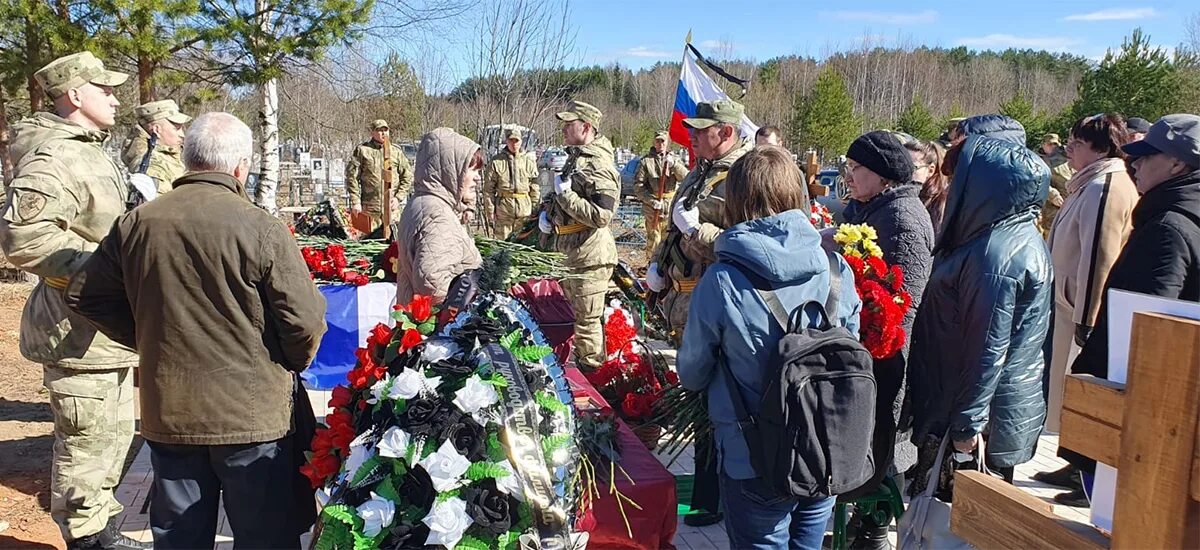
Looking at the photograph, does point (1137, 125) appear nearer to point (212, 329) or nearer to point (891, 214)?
point (891, 214)

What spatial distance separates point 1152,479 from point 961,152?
75.9 inches

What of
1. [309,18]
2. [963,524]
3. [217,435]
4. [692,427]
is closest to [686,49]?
[309,18]

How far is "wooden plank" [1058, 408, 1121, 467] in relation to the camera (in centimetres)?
124

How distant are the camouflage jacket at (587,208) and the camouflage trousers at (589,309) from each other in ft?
0.33

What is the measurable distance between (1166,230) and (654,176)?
738cm

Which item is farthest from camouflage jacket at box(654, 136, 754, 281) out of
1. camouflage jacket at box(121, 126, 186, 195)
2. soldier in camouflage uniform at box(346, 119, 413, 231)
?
soldier in camouflage uniform at box(346, 119, 413, 231)

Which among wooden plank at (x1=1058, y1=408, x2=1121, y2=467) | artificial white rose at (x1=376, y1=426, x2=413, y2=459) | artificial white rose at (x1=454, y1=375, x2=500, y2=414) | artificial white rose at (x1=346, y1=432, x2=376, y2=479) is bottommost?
artificial white rose at (x1=346, y1=432, x2=376, y2=479)

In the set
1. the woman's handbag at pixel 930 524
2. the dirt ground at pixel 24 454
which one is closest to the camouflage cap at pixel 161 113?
the dirt ground at pixel 24 454

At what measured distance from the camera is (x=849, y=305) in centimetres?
266

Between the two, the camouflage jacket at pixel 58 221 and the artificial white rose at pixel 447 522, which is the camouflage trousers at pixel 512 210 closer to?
the camouflage jacket at pixel 58 221

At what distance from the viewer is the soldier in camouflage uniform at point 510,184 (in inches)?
394

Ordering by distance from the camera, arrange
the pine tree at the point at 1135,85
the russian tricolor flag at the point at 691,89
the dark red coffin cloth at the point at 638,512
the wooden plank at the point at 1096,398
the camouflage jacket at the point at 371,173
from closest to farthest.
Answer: the wooden plank at the point at 1096,398 → the dark red coffin cloth at the point at 638,512 → the russian tricolor flag at the point at 691,89 → the camouflage jacket at the point at 371,173 → the pine tree at the point at 1135,85

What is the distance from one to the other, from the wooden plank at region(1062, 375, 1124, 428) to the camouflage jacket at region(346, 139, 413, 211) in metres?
9.87

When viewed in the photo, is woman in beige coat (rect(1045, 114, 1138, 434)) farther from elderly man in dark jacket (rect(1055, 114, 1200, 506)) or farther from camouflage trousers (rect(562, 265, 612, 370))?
camouflage trousers (rect(562, 265, 612, 370))
